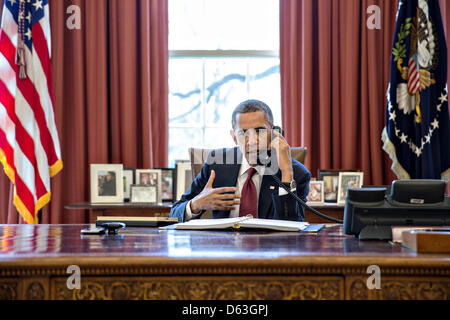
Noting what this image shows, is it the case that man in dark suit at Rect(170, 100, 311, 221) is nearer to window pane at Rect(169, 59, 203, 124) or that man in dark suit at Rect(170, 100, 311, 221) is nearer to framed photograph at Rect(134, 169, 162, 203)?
framed photograph at Rect(134, 169, 162, 203)

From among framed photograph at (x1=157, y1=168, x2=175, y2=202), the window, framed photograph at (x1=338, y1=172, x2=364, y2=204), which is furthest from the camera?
the window

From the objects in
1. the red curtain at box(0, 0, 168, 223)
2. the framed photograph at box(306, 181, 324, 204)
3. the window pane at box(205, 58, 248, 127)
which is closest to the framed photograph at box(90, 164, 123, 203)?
the red curtain at box(0, 0, 168, 223)

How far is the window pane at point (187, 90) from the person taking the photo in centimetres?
385

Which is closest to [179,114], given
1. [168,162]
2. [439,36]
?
[168,162]

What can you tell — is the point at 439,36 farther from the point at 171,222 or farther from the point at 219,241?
the point at 219,241

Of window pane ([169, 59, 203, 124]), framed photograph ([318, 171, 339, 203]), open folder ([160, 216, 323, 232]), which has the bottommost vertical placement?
open folder ([160, 216, 323, 232])

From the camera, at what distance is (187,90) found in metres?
3.85

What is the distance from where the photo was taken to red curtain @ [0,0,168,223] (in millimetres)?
3514

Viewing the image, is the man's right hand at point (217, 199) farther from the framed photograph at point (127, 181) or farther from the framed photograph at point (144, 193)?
the framed photograph at point (127, 181)

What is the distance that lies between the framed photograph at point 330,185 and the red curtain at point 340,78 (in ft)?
0.69

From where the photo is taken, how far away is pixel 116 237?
1425 mm

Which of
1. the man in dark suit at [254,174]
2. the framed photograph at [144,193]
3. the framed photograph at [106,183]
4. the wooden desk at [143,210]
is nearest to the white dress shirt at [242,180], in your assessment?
the man in dark suit at [254,174]

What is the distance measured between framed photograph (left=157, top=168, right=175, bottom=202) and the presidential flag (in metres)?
1.55
